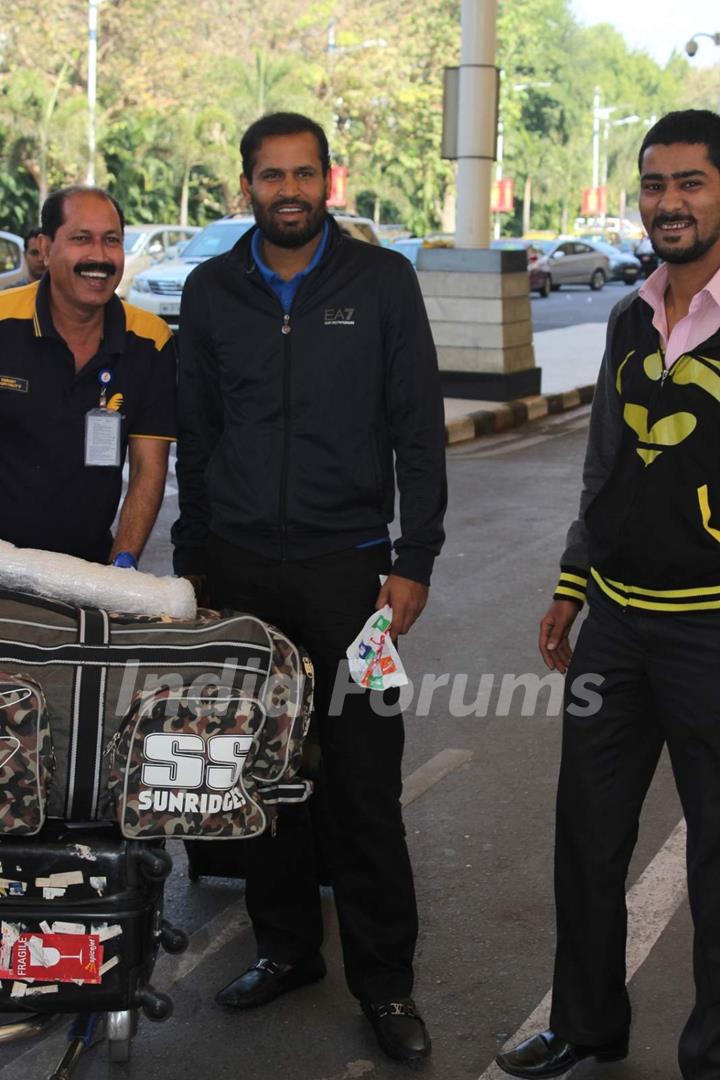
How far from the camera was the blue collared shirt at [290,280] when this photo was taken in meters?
3.66

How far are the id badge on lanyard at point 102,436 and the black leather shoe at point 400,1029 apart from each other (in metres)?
1.44

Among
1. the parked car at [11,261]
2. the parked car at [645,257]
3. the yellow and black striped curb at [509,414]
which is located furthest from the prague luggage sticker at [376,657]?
the parked car at [645,257]

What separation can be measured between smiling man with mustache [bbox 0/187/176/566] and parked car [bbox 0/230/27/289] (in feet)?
48.9

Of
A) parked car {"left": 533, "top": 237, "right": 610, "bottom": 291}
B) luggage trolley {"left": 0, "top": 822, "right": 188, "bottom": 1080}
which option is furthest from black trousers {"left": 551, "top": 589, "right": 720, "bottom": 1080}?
parked car {"left": 533, "top": 237, "right": 610, "bottom": 291}

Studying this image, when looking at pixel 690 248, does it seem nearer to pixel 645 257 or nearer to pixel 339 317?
pixel 339 317

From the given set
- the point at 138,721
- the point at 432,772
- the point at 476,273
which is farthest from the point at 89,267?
the point at 476,273

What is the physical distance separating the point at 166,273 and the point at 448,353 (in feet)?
27.1

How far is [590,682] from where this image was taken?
332cm

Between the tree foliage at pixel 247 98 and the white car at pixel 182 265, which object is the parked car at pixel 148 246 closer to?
the tree foliage at pixel 247 98

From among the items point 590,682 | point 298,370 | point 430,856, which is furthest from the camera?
point 430,856

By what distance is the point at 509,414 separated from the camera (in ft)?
49.3

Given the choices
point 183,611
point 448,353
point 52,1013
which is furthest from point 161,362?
point 448,353

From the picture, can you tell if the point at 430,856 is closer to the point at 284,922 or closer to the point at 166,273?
the point at 284,922

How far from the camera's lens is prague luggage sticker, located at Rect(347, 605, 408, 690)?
353 cm
